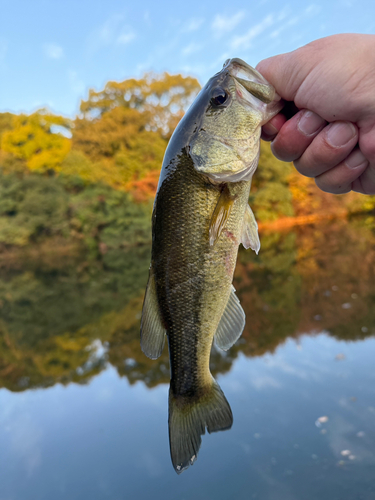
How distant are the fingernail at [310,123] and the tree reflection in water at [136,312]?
5.95 meters

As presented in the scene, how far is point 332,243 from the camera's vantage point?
55.6ft

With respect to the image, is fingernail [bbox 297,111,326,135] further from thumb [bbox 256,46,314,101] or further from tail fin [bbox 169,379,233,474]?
tail fin [bbox 169,379,233,474]

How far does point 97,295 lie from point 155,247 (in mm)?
12281

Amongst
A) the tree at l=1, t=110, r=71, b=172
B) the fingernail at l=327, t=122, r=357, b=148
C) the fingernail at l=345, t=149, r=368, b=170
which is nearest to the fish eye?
the fingernail at l=327, t=122, r=357, b=148

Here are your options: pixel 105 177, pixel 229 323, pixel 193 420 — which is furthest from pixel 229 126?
pixel 105 177

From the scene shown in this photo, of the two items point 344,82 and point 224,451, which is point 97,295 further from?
point 344,82

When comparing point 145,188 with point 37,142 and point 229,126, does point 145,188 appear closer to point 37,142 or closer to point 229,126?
point 37,142

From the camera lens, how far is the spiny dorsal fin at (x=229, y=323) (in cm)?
185

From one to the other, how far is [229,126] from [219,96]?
15 centimetres

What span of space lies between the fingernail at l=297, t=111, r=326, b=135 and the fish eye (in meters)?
0.48

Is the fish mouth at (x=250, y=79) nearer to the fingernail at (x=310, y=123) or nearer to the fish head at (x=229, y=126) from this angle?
the fish head at (x=229, y=126)

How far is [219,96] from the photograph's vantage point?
5.54ft

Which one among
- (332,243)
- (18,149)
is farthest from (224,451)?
(18,149)

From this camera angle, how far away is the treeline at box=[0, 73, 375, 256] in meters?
26.0
